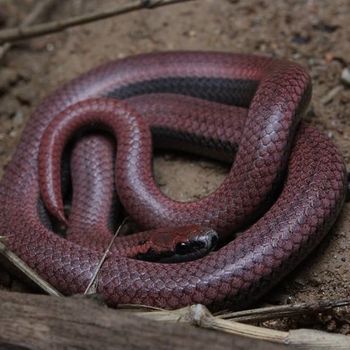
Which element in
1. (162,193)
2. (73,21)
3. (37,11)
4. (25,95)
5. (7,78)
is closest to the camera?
(162,193)

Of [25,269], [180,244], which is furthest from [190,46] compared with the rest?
[25,269]

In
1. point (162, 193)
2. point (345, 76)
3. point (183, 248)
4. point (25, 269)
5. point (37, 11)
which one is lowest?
point (25, 269)

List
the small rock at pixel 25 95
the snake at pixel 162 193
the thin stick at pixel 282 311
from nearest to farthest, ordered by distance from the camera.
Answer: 1. the thin stick at pixel 282 311
2. the snake at pixel 162 193
3. the small rock at pixel 25 95

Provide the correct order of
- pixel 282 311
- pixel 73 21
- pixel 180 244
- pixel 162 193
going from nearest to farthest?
pixel 282 311
pixel 180 244
pixel 162 193
pixel 73 21

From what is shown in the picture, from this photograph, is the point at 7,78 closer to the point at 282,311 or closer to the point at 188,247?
the point at 188,247

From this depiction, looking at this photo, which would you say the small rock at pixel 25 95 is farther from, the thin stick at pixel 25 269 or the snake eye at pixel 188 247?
the snake eye at pixel 188 247

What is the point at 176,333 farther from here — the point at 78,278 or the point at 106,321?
the point at 78,278

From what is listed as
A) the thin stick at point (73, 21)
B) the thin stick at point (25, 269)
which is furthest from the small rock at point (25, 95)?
the thin stick at point (25, 269)
